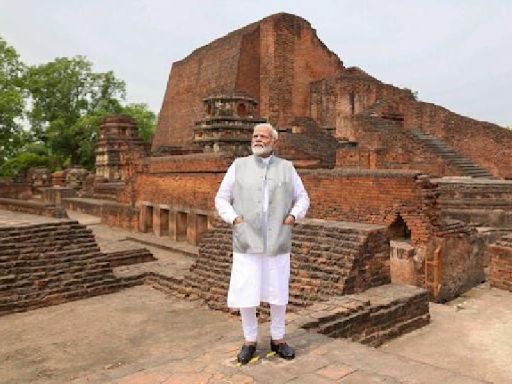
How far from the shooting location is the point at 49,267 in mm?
7836

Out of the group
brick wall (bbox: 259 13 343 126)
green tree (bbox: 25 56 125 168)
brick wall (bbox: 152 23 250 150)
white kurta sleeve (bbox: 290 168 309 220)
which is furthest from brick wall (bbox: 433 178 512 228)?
green tree (bbox: 25 56 125 168)

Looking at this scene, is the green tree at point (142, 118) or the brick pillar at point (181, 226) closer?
the brick pillar at point (181, 226)

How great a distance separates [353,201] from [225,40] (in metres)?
16.7

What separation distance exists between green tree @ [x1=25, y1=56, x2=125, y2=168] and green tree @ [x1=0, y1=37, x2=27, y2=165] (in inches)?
315

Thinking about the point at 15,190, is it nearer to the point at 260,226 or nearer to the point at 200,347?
the point at 200,347

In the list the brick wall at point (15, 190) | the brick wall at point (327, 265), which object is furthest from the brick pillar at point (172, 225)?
the brick wall at point (15, 190)

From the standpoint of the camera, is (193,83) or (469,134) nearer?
(469,134)

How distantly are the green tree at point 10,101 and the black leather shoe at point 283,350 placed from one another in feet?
72.4

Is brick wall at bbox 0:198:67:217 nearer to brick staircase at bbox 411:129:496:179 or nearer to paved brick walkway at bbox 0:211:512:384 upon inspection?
paved brick walkway at bbox 0:211:512:384

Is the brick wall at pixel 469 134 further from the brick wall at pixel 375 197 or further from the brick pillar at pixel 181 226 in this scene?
the brick wall at pixel 375 197

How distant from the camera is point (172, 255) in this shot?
11.1m

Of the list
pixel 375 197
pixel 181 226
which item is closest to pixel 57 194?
pixel 181 226

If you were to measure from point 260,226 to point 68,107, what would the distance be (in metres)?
34.9

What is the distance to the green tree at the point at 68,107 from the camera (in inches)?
1299
